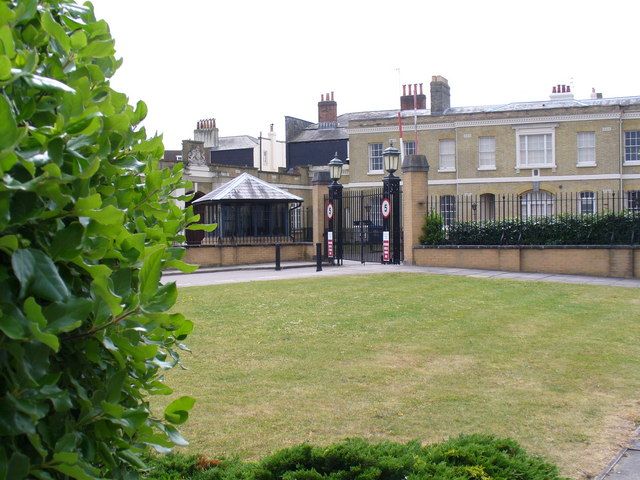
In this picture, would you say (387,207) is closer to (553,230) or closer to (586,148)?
(553,230)

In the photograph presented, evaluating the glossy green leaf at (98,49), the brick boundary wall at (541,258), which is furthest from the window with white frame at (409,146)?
the glossy green leaf at (98,49)

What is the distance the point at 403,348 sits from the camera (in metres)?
9.95

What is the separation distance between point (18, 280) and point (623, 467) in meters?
4.96

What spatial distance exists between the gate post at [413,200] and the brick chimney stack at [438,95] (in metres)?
21.7

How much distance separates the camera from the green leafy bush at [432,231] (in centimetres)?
2331

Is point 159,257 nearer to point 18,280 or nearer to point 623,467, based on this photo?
point 18,280

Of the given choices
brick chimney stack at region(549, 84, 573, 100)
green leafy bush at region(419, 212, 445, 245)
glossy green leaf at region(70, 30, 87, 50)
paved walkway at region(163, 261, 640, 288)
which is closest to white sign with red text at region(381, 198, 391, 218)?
green leafy bush at region(419, 212, 445, 245)

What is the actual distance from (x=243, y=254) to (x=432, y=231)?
788cm

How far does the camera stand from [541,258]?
71.3 feet

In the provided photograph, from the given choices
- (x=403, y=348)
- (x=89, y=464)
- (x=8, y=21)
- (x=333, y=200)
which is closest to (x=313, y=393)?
(x=403, y=348)

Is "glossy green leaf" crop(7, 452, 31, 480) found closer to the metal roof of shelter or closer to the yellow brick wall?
the metal roof of shelter

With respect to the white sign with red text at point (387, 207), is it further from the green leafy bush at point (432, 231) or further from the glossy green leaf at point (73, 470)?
the glossy green leaf at point (73, 470)

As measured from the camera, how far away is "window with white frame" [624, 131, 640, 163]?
1581 inches

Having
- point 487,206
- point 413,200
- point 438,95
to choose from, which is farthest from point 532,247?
point 438,95
